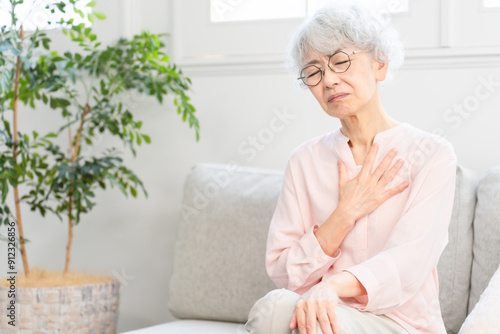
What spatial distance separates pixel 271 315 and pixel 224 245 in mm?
865

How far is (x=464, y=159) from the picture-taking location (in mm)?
2135

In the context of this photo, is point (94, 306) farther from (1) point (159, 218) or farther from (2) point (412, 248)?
(2) point (412, 248)

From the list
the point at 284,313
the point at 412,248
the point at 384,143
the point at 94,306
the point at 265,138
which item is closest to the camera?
the point at 284,313

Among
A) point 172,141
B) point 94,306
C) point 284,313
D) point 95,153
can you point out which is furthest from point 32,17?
point 284,313

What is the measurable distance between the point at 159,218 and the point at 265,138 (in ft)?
1.89

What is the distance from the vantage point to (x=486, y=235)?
1773 mm

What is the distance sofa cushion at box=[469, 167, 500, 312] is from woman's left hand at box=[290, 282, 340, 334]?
2.33 ft

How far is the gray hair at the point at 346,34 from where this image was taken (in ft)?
4.83

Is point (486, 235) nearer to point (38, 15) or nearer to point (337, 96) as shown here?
point (337, 96)

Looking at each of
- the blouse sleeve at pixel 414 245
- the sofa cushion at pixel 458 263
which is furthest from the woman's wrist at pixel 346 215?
the sofa cushion at pixel 458 263

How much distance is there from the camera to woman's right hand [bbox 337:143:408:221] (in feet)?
4.80

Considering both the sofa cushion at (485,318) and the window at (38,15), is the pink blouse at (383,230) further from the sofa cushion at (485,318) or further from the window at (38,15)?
the window at (38,15)

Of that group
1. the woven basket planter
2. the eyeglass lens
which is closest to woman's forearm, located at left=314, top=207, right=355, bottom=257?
the eyeglass lens

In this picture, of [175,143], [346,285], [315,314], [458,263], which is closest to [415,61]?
[458,263]
